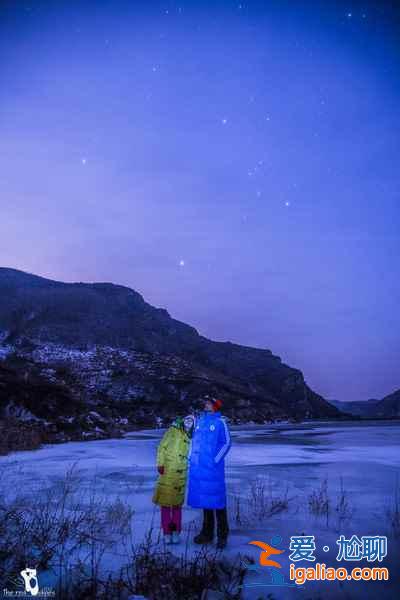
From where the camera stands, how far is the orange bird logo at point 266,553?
4336 millimetres

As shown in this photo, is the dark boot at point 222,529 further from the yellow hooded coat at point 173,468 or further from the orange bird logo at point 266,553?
the yellow hooded coat at point 173,468

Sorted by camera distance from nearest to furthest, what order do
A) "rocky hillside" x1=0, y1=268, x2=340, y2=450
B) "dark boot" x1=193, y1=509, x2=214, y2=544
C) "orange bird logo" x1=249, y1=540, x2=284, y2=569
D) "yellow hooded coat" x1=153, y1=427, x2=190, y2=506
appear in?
"orange bird logo" x1=249, y1=540, x2=284, y2=569 → "dark boot" x1=193, y1=509, x2=214, y2=544 → "yellow hooded coat" x1=153, y1=427, x2=190, y2=506 → "rocky hillside" x1=0, y1=268, x2=340, y2=450

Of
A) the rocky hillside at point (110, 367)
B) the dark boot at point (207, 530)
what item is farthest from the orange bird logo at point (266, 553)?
the rocky hillside at point (110, 367)

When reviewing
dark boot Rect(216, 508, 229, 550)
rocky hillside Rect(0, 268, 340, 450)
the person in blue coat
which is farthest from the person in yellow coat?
rocky hillside Rect(0, 268, 340, 450)

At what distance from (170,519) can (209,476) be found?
78cm

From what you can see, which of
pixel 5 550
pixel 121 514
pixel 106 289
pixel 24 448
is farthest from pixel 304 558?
pixel 106 289

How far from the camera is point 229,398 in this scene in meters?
62.8

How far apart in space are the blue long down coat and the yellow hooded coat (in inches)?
7.0

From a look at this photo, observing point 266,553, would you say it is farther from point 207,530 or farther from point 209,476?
point 209,476

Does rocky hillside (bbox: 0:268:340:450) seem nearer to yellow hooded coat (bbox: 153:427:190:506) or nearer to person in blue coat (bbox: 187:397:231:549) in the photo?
yellow hooded coat (bbox: 153:427:190:506)

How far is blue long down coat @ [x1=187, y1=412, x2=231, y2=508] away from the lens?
5.14 m

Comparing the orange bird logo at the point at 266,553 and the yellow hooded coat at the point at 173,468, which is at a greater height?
the yellow hooded coat at the point at 173,468

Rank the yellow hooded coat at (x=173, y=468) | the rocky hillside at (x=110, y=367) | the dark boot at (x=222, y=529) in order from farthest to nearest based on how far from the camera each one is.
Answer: the rocky hillside at (x=110, y=367)
the yellow hooded coat at (x=173, y=468)
the dark boot at (x=222, y=529)

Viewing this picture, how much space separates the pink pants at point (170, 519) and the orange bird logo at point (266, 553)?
1.02m
